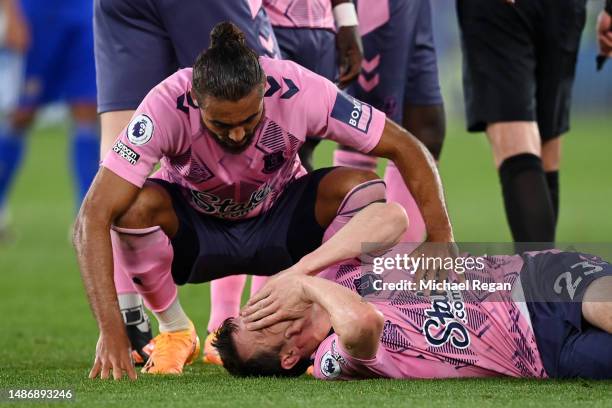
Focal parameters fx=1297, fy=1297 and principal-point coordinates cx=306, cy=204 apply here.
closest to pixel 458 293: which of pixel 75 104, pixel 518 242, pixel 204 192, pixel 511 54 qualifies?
pixel 204 192

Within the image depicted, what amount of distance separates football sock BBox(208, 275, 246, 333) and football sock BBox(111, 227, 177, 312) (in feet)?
1.77

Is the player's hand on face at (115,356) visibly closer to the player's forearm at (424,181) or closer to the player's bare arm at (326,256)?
the player's bare arm at (326,256)

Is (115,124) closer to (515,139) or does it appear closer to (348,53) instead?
(348,53)

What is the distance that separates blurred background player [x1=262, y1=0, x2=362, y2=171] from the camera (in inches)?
205

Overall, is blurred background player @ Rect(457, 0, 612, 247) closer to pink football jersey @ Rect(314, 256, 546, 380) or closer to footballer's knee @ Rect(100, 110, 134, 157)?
pink football jersey @ Rect(314, 256, 546, 380)

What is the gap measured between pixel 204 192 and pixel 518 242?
1.49 metres

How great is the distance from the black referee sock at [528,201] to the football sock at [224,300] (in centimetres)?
116

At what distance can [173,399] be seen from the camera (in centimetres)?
351

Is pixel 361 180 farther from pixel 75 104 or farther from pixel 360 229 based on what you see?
pixel 75 104

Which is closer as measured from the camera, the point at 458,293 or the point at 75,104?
the point at 458,293

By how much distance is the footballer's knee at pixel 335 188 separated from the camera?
4438mm

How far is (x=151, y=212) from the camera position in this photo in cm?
428

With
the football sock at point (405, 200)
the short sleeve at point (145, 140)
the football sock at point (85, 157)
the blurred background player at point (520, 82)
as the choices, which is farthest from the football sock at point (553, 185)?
the football sock at point (85, 157)

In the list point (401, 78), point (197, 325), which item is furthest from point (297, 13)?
point (197, 325)
